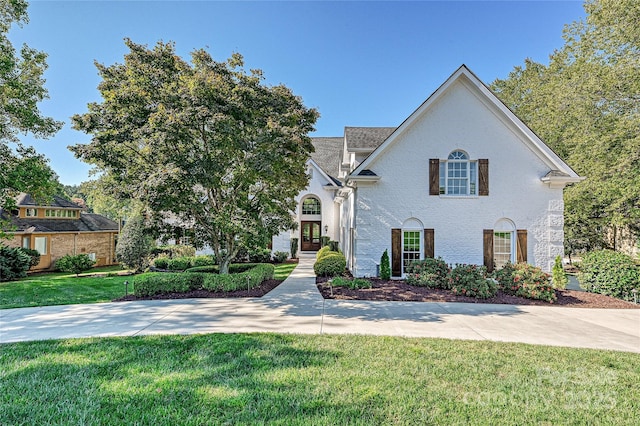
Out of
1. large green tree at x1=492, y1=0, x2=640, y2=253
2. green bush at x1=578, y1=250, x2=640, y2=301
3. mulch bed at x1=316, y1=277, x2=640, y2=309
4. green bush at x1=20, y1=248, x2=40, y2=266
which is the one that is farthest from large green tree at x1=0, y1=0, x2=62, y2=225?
large green tree at x1=492, y1=0, x2=640, y2=253

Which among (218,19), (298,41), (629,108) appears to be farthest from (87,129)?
(629,108)

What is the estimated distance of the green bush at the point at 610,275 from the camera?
34.6 ft

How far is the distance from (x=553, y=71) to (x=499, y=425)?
31.4 meters

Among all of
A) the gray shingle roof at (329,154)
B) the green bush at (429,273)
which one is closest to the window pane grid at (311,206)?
the gray shingle roof at (329,154)

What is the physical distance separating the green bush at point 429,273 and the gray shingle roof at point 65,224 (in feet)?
→ 75.1

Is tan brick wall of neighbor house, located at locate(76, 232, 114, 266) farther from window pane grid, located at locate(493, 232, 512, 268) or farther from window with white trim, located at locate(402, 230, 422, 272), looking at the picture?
window pane grid, located at locate(493, 232, 512, 268)

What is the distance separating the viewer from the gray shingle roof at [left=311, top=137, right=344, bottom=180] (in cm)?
2542

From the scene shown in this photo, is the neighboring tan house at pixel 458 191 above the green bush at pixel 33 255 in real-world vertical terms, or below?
above

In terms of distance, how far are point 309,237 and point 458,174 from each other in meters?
14.0

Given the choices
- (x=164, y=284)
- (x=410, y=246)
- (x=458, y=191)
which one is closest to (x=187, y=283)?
(x=164, y=284)

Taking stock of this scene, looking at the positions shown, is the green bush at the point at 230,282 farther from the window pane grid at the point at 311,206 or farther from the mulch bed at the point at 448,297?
the window pane grid at the point at 311,206

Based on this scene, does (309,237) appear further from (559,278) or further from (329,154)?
(559,278)

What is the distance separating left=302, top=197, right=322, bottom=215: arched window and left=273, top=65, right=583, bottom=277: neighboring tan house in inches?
446

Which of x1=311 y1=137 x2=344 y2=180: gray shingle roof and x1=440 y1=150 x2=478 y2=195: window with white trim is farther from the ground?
→ x1=311 y1=137 x2=344 y2=180: gray shingle roof
